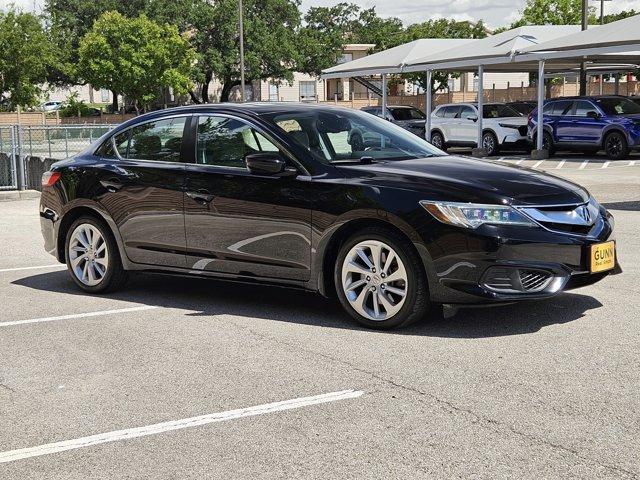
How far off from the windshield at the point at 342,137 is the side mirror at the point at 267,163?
0.23m

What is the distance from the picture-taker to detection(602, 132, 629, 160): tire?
965 inches

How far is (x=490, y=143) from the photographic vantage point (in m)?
29.2

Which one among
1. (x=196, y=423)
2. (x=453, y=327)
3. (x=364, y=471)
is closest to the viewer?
(x=364, y=471)

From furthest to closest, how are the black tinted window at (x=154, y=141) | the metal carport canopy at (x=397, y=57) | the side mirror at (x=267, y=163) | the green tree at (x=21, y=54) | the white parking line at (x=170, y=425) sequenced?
the green tree at (x=21, y=54) < the metal carport canopy at (x=397, y=57) < the black tinted window at (x=154, y=141) < the side mirror at (x=267, y=163) < the white parking line at (x=170, y=425)

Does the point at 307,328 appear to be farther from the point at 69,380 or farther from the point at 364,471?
the point at 364,471

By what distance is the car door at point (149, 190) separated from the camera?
25.1 ft

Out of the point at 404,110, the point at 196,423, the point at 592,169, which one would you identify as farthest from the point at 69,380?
the point at 404,110

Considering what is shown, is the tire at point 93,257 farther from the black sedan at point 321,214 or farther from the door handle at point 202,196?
the door handle at point 202,196

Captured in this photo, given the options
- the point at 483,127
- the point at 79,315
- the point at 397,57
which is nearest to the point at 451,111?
the point at 483,127

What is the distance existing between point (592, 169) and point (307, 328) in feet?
54.7

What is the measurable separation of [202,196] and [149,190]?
58 centimetres

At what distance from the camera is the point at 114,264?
26.7ft

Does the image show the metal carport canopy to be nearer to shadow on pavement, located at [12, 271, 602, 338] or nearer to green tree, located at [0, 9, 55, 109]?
shadow on pavement, located at [12, 271, 602, 338]

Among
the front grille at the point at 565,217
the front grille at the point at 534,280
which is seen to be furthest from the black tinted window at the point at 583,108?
the front grille at the point at 534,280
